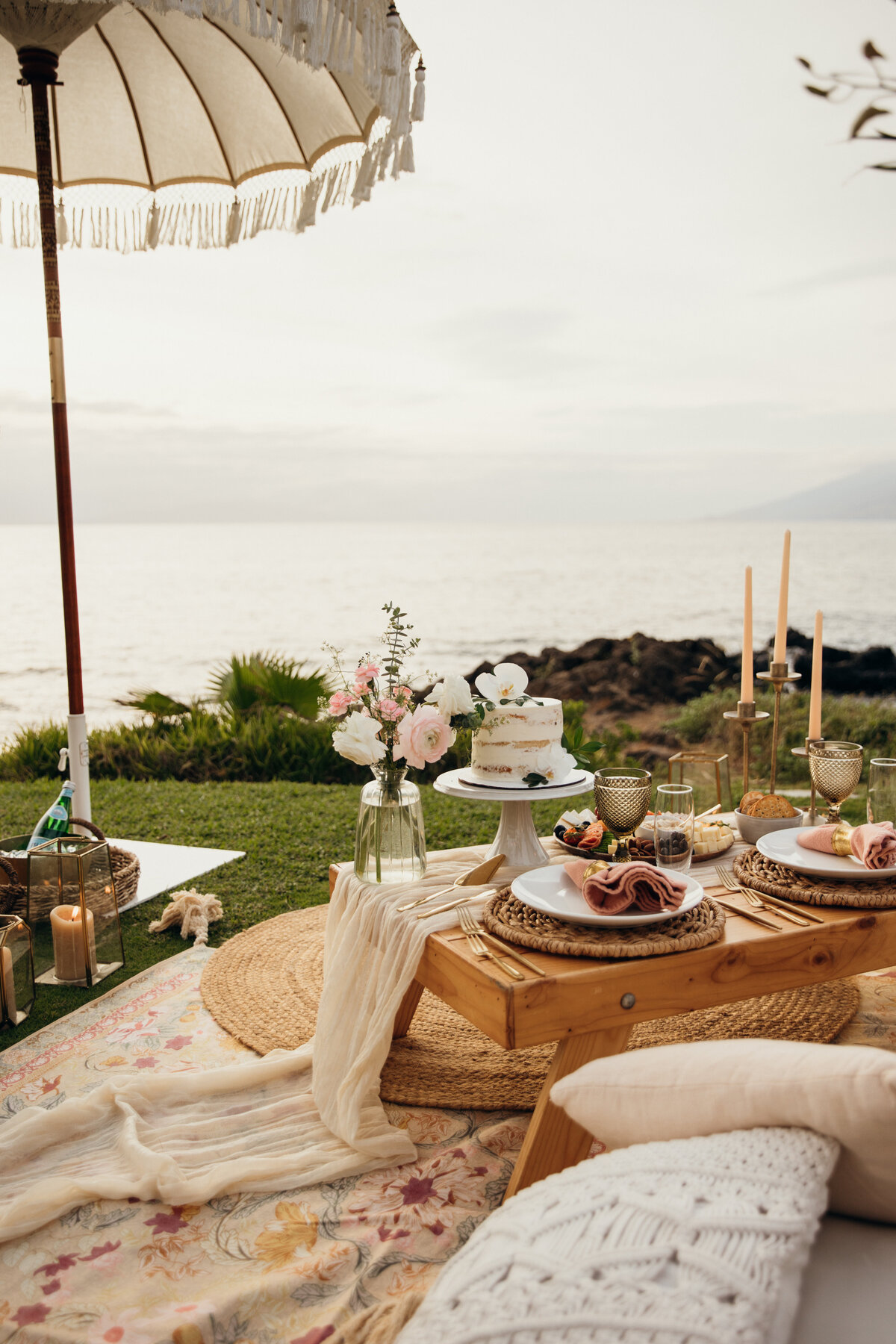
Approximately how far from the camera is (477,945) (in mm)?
1567

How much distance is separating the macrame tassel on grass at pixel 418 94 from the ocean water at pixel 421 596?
11.4 metres

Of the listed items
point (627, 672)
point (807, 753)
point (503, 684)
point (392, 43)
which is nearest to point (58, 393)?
point (392, 43)

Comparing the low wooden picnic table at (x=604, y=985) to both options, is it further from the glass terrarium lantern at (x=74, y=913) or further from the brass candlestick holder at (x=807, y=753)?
the glass terrarium lantern at (x=74, y=913)

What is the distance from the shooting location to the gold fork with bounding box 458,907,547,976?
57.7 inches

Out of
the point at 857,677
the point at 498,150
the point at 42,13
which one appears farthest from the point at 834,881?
the point at 857,677

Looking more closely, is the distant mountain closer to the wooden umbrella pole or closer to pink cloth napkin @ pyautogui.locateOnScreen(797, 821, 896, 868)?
the wooden umbrella pole

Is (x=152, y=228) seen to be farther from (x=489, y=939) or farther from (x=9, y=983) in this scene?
(x=489, y=939)

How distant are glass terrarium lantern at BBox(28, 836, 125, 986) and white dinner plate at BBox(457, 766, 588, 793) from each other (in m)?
1.22

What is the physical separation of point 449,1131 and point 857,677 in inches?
391

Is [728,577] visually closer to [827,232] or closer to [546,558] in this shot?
[546,558]

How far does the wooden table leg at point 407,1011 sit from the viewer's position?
6.99 ft

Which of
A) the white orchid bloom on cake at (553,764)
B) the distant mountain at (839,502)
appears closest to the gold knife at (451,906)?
the white orchid bloom on cake at (553,764)

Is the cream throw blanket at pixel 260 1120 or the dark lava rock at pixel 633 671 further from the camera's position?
the dark lava rock at pixel 633 671

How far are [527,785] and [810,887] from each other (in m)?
0.56
